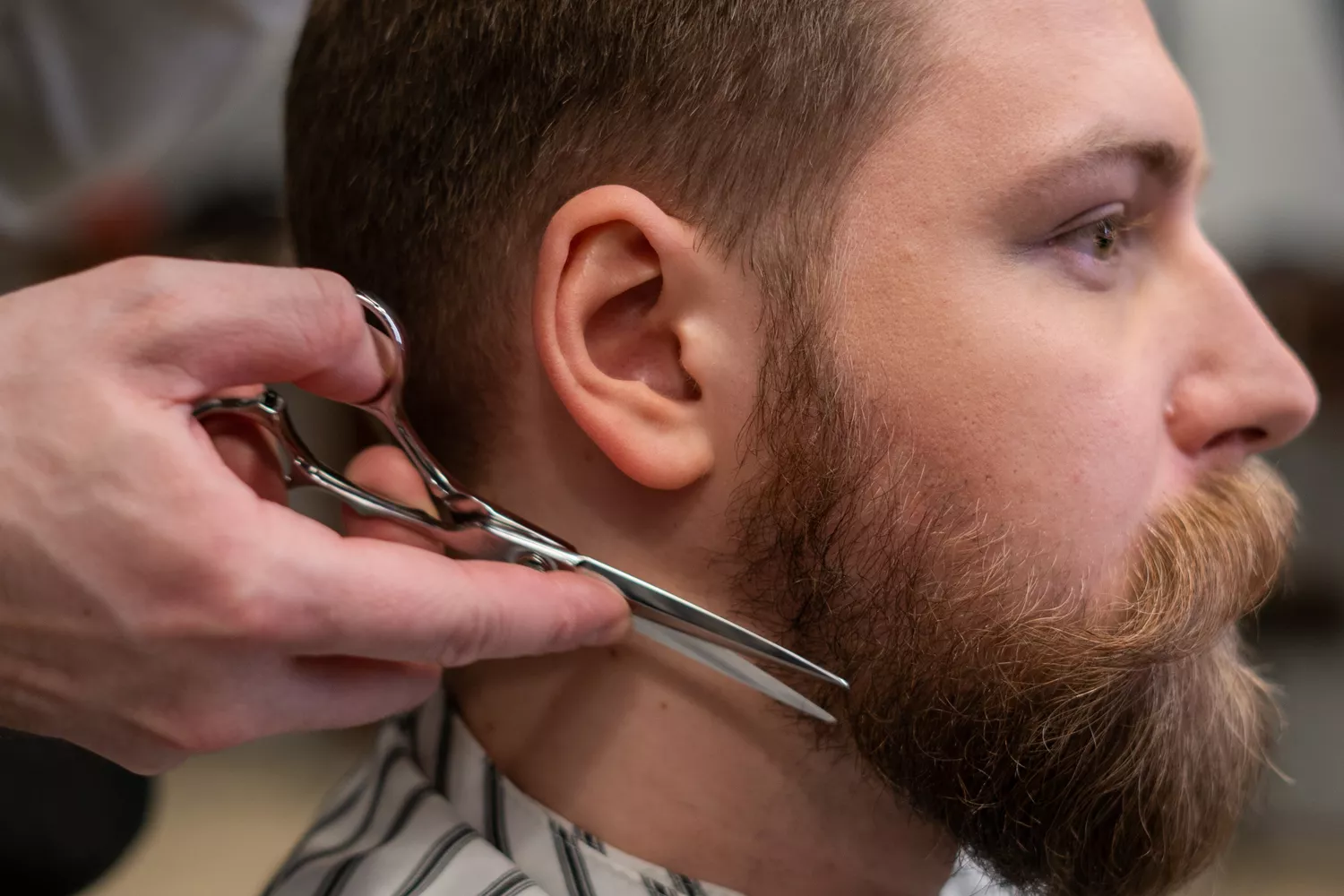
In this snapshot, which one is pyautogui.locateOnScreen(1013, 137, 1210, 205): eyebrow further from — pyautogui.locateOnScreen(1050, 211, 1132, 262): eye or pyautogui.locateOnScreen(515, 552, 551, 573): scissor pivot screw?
pyautogui.locateOnScreen(515, 552, 551, 573): scissor pivot screw

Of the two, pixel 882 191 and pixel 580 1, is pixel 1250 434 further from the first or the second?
pixel 580 1

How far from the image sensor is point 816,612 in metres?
0.80

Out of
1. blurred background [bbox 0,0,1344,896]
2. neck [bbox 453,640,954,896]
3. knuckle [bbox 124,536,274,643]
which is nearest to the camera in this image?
knuckle [bbox 124,536,274,643]

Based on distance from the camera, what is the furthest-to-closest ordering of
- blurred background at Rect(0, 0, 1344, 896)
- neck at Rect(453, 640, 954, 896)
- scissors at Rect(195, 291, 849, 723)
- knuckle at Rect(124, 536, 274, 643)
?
blurred background at Rect(0, 0, 1344, 896) < neck at Rect(453, 640, 954, 896) < scissors at Rect(195, 291, 849, 723) < knuckle at Rect(124, 536, 274, 643)

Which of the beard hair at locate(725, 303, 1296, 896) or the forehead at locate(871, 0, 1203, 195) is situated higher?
the forehead at locate(871, 0, 1203, 195)

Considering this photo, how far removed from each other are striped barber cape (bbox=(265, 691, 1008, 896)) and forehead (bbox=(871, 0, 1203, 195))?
53 centimetres

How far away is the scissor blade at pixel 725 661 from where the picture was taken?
2.47 ft

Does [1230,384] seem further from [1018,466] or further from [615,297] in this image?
[615,297]

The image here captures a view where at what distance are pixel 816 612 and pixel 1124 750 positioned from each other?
0.23m

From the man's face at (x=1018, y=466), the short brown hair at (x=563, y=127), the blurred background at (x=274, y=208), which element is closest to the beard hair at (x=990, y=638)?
the man's face at (x=1018, y=466)

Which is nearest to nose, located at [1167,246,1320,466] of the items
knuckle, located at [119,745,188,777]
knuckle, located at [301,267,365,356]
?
knuckle, located at [301,267,365,356]

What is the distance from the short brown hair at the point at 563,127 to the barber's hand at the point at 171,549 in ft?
0.65

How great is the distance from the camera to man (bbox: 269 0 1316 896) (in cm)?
76

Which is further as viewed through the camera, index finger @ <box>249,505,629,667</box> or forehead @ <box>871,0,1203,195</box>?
forehead @ <box>871,0,1203,195</box>
